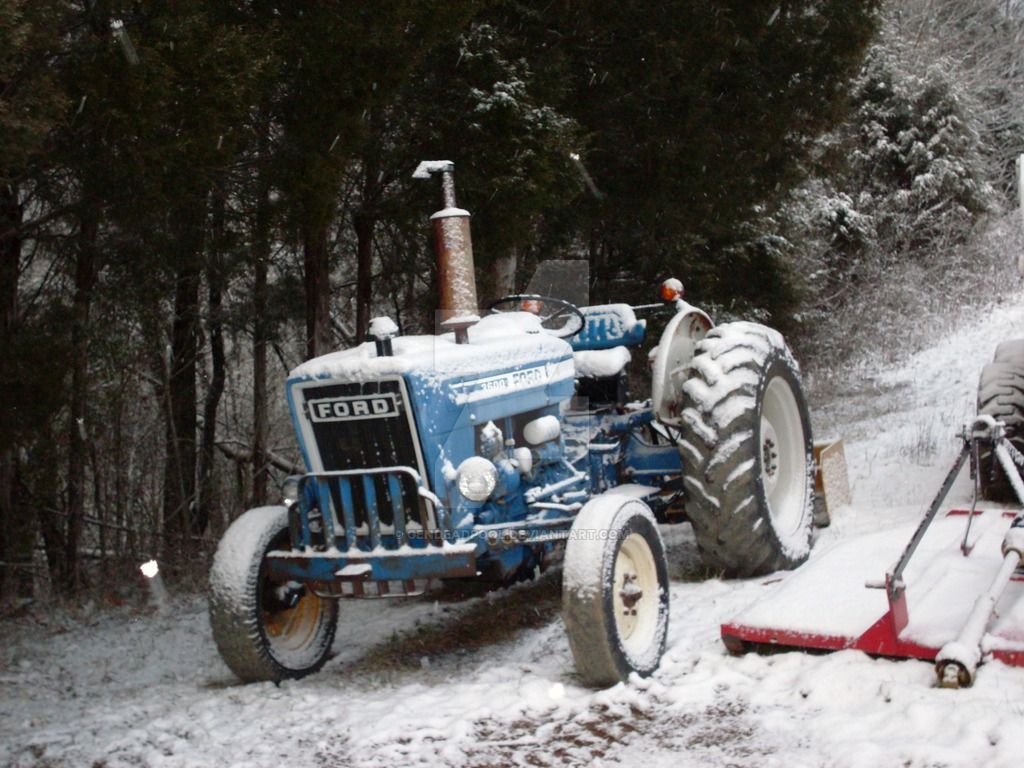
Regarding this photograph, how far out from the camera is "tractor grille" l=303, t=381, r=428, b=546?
4352 millimetres

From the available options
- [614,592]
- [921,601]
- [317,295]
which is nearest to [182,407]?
[317,295]

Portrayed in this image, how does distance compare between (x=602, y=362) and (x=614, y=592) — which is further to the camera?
(x=602, y=362)

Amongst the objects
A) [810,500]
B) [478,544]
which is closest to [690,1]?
[810,500]

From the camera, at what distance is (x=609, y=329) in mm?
6160

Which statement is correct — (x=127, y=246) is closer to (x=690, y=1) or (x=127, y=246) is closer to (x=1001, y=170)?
(x=690, y=1)

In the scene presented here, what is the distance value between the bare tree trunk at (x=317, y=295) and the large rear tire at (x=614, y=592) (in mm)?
4240

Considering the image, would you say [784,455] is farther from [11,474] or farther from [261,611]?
[11,474]

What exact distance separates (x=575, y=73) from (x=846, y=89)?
2.66 meters

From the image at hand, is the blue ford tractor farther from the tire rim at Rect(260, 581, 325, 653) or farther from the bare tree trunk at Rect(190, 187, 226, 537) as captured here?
the bare tree trunk at Rect(190, 187, 226, 537)

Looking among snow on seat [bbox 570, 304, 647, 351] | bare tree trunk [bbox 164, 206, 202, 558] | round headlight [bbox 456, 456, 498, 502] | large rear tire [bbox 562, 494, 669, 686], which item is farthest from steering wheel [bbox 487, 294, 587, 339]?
bare tree trunk [bbox 164, 206, 202, 558]

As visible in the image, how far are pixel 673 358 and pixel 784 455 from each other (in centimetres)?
97

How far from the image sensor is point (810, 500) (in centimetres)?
601

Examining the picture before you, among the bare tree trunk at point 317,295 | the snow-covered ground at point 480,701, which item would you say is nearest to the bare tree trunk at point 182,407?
the bare tree trunk at point 317,295

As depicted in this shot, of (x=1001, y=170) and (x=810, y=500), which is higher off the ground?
(x=1001, y=170)
